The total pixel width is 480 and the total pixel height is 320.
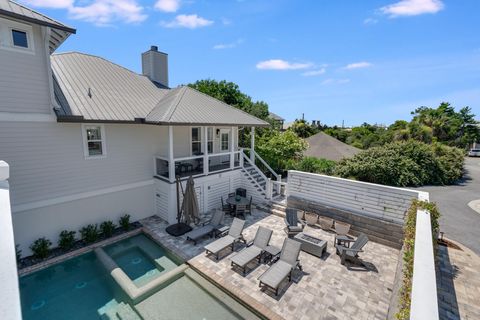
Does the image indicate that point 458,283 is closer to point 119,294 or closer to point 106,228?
point 119,294

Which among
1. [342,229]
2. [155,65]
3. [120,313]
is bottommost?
[120,313]

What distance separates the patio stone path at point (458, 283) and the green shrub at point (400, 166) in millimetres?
9643

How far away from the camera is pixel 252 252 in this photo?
8578mm

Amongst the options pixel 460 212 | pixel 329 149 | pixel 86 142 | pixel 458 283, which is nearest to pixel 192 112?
pixel 86 142

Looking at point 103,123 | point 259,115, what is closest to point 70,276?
point 103,123

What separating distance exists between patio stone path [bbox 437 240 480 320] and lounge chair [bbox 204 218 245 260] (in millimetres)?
6789

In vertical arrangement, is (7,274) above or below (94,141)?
below

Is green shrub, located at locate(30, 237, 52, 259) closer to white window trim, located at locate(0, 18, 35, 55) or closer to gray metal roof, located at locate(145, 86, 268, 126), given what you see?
gray metal roof, located at locate(145, 86, 268, 126)

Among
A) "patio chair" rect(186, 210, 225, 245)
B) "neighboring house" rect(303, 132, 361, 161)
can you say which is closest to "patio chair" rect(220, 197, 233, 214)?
"patio chair" rect(186, 210, 225, 245)

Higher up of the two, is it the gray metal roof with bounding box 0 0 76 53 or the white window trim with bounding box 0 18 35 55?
the gray metal roof with bounding box 0 0 76 53

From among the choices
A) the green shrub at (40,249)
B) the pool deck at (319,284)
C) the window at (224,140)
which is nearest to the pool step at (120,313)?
the pool deck at (319,284)

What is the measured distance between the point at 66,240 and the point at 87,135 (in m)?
4.59

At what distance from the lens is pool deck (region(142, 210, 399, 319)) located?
6445mm

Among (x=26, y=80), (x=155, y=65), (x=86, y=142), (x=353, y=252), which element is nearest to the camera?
(x=26, y=80)
